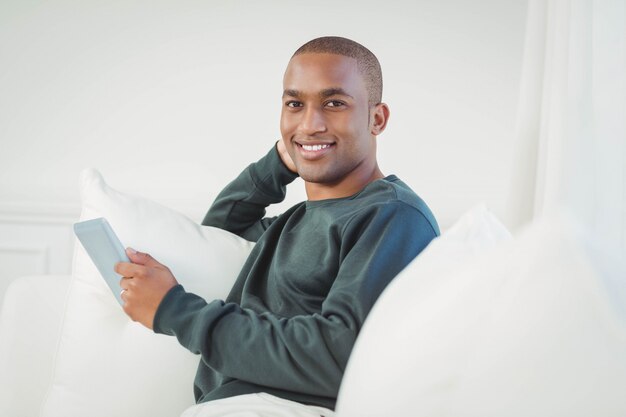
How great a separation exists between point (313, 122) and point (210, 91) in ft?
3.12

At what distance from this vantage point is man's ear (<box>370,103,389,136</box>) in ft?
4.50

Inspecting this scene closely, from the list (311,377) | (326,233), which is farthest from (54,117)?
(311,377)

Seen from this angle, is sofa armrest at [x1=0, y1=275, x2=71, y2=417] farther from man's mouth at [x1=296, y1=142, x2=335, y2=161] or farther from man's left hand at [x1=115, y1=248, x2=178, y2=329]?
man's mouth at [x1=296, y1=142, x2=335, y2=161]

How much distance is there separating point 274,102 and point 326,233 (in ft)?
3.20

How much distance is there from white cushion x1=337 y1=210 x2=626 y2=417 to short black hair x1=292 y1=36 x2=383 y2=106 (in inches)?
27.4

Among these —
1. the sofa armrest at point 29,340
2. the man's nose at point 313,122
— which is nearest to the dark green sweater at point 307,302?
the man's nose at point 313,122

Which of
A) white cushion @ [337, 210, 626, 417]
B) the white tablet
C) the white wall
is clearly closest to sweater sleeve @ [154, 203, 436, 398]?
the white tablet

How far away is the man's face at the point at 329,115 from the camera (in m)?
1.31

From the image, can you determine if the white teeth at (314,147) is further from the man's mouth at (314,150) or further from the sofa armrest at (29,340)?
the sofa armrest at (29,340)

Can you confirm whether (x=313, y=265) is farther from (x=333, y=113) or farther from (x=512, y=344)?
(x=512, y=344)

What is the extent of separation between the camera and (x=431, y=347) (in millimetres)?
662

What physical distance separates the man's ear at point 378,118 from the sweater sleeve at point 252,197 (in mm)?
313

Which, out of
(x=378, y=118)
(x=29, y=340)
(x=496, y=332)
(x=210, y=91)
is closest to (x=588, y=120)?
(x=378, y=118)

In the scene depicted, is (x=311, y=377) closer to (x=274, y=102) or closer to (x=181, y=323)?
(x=181, y=323)
